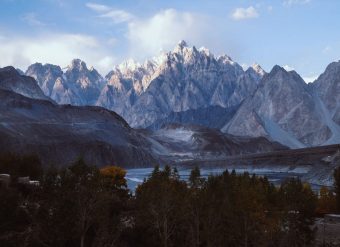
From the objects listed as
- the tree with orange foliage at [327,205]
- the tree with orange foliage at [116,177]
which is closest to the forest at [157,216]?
the tree with orange foliage at [327,205]

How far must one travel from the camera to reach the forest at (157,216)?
4116 cm

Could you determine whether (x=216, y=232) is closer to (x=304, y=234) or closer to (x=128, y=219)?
(x=304, y=234)

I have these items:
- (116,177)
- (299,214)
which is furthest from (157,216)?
(116,177)

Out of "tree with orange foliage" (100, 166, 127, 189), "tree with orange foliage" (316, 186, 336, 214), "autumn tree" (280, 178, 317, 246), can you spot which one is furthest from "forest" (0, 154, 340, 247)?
"tree with orange foliage" (100, 166, 127, 189)

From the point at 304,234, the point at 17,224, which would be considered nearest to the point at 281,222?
the point at 304,234

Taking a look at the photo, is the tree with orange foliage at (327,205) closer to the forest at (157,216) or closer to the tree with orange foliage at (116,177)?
the forest at (157,216)

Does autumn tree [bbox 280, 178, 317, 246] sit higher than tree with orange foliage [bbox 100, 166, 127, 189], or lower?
lower

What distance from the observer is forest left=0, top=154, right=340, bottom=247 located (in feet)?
135

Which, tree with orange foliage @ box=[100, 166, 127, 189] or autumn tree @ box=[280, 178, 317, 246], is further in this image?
tree with orange foliage @ box=[100, 166, 127, 189]

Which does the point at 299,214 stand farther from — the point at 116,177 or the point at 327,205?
the point at 116,177

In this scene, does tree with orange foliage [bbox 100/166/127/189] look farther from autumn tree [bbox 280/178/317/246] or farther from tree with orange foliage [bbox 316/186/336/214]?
autumn tree [bbox 280/178/317/246]

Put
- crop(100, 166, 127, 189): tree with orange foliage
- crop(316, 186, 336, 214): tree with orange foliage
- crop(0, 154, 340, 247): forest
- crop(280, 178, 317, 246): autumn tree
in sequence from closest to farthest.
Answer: crop(0, 154, 340, 247): forest, crop(280, 178, 317, 246): autumn tree, crop(316, 186, 336, 214): tree with orange foliage, crop(100, 166, 127, 189): tree with orange foliage

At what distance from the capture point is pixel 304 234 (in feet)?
189

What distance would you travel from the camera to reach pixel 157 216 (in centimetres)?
5244
